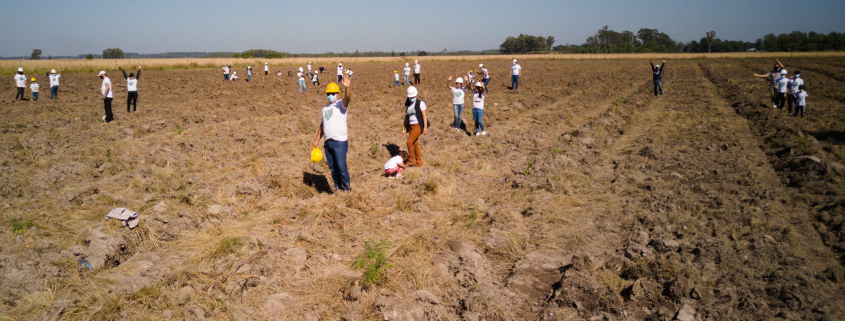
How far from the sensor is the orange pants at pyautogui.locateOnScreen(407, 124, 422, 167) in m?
9.20

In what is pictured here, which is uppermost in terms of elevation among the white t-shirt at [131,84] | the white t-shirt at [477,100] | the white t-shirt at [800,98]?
the white t-shirt at [131,84]

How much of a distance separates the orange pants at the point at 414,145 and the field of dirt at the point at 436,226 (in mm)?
302

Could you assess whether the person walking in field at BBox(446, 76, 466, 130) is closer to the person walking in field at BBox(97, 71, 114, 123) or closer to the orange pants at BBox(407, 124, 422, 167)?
the orange pants at BBox(407, 124, 422, 167)

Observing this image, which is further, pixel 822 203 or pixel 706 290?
pixel 822 203

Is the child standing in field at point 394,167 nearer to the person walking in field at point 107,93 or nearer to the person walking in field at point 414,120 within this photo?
the person walking in field at point 414,120

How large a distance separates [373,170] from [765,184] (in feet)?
23.8

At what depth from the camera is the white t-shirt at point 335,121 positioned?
6.88m

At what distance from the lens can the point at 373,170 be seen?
31.1 ft

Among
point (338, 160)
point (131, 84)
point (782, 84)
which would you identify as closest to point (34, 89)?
point (131, 84)

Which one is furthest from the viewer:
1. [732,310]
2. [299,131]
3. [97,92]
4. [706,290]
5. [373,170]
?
[97,92]

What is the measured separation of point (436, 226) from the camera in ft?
21.7

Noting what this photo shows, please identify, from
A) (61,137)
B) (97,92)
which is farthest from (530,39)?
(61,137)

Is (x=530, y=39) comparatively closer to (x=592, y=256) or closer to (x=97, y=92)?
(x=97, y=92)

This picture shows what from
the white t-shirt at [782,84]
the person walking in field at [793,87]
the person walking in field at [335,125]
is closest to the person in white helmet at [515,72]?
the white t-shirt at [782,84]
